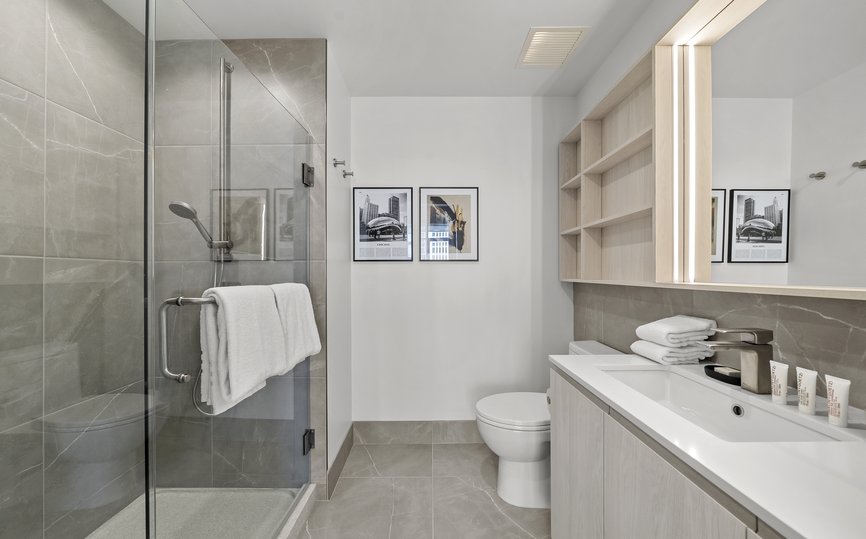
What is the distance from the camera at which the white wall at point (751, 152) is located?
108cm

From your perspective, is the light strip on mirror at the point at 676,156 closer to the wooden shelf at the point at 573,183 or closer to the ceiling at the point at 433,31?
the ceiling at the point at 433,31

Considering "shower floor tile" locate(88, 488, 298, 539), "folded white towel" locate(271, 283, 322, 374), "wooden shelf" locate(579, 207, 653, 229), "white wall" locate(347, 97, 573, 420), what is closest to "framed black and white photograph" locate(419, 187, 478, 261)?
"white wall" locate(347, 97, 573, 420)

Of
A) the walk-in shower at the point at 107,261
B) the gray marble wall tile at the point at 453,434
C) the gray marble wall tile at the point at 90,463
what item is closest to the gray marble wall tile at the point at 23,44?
the walk-in shower at the point at 107,261

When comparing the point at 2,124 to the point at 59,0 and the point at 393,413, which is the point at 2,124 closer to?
the point at 59,0

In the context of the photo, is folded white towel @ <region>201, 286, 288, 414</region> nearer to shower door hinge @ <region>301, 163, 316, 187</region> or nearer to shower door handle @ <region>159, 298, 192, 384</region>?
→ shower door handle @ <region>159, 298, 192, 384</region>

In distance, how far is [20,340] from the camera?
979 mm

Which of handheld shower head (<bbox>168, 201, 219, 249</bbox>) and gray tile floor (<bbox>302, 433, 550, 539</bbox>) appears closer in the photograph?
handheld shower head (<bbox>168, 201, 219, 249</bbox>)

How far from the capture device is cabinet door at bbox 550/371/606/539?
1.19m

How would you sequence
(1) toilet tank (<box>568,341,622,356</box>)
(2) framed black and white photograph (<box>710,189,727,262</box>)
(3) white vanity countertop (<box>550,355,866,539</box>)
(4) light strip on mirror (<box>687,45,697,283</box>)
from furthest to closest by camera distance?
(1) toilet tank (<box>568,341,622,356</box>) → (4) light strip on mirror (<box>687,45,697,283</box>) → (2) framed black and white photograph (<box>710,189,727,262</box>) → (3) white vanity countertop (<box>550,355,866,539</box>)

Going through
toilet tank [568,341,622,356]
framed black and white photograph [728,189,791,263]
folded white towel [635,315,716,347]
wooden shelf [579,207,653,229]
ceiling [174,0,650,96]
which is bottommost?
toilet tank [568,341,622,356]

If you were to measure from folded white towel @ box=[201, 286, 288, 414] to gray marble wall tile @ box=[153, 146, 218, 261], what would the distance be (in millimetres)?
169

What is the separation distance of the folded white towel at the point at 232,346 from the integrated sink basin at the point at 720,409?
1.30m

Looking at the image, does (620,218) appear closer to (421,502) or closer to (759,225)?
(759,225)

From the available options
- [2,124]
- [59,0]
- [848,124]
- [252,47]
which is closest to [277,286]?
[2,124]
